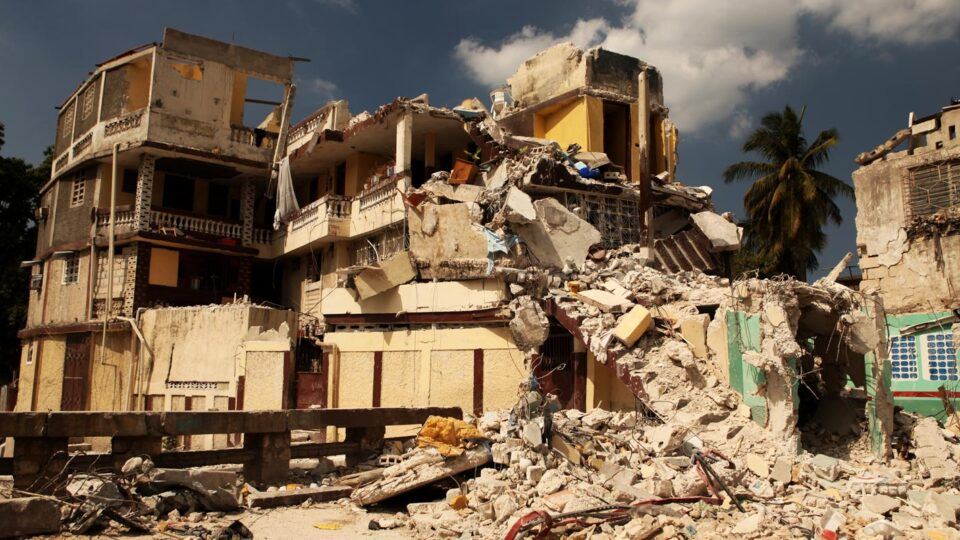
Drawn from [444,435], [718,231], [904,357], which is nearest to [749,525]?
[444,435]

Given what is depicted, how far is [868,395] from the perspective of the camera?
1146 centimetres

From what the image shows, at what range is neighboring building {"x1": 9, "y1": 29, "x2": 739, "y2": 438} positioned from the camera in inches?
646

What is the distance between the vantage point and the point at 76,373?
23469 mm

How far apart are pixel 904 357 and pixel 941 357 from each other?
0.86 metres

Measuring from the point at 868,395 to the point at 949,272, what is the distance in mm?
11340

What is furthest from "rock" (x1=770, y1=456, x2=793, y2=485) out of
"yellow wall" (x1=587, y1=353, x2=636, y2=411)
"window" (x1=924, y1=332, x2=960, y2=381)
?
"window" (x1=924, y1=332, x2=960, y2=381)

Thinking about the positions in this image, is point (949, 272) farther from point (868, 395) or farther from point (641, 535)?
point (641, 535)

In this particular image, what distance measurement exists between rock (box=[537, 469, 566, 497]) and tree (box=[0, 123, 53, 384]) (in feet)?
93.6

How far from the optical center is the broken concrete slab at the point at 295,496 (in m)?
10.1

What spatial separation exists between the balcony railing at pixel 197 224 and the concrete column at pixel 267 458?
15512mm

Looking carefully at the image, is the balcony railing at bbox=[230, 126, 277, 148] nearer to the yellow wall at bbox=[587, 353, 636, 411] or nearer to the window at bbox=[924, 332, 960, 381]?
the yellow wall at bbox=[587, 353, 636, 411]

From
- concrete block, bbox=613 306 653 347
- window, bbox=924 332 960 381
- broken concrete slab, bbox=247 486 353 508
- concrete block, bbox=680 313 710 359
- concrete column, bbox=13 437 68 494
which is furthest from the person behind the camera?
window, bbox=924 332 960 381

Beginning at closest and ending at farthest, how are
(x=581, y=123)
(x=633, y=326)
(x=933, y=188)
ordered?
(x=633, y=326), (x=933, y=188), (x=581, y=123)

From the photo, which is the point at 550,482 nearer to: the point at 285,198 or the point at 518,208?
the point at 518,208
